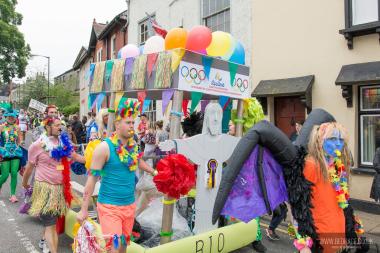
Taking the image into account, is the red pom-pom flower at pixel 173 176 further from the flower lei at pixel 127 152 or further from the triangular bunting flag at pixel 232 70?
the triangular bunting flag at pixel 232 70

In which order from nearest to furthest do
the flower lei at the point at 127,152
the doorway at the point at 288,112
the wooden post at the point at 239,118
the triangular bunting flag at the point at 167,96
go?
the flower lei at the point at 127,152 < the triangular bunting flag at the point at 167,96 < the wooden post at the point at 239,118 < the doorway at the point at 288,112

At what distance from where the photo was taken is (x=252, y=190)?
2.74 metres

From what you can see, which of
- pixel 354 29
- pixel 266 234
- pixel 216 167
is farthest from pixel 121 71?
pixel 354 29

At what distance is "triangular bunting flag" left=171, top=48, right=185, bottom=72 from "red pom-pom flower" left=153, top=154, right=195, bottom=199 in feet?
3.40

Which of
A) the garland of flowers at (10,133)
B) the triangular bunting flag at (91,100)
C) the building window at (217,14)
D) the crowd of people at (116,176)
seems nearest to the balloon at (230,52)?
the crowd of people at (116,176)

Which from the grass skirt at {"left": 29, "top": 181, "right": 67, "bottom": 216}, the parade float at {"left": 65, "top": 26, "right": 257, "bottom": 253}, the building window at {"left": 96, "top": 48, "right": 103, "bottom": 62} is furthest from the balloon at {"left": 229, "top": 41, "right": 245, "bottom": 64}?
the building window at {"left": 96, "top": 48, "right": 103, "bottom": 62}

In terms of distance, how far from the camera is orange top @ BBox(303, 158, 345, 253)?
8.84 ft

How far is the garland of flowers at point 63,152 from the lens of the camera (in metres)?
4.27

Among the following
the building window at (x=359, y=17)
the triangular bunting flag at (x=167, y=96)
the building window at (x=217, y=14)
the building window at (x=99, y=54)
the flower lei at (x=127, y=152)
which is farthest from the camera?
the building window at (x=99, y=54)

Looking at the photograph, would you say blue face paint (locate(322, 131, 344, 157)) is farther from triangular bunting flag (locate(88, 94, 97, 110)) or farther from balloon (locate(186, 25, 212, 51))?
triangular bunting flag (locate(88, 94, 97, 110))

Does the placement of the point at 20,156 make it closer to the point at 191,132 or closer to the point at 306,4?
the point at 191,132

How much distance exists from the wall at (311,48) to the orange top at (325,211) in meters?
4.79

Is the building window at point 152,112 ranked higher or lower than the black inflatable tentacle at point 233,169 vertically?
higher

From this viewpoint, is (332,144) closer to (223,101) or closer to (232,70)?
(232,70)
